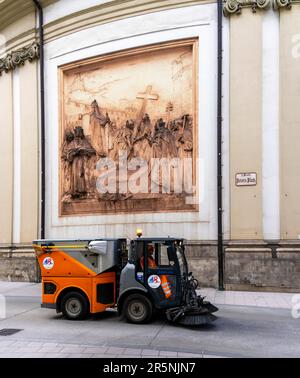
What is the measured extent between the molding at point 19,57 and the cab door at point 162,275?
37.7 feet

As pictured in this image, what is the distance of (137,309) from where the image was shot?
9.49m

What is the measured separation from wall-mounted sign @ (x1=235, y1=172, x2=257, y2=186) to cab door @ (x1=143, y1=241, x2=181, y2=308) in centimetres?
544

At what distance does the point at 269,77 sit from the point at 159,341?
9.49 metres

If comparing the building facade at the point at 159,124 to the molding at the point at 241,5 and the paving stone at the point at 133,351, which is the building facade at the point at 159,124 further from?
the paving stone at the point at 133,351

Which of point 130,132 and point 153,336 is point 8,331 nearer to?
point 153,336

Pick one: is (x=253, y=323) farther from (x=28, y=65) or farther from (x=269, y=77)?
(x=28, y=65)

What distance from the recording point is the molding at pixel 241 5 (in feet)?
46.8

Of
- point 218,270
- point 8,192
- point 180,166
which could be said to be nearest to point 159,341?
point 218,270

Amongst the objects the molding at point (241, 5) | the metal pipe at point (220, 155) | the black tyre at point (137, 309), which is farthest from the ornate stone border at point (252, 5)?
the black tyre at point (137, 309)

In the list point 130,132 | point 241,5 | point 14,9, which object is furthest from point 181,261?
point 14,9

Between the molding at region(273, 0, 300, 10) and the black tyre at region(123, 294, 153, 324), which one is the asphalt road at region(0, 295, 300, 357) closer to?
the black tyre at region(123, 294, 153, 324)

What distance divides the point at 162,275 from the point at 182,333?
1.28 m

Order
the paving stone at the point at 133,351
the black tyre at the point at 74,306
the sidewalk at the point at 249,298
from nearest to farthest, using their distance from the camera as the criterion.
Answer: the paving stone at the point at 133,351 → the black tyre at the point at 74,306 → the sidewalk at the point at 249,298

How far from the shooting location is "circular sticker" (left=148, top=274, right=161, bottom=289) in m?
9.34
